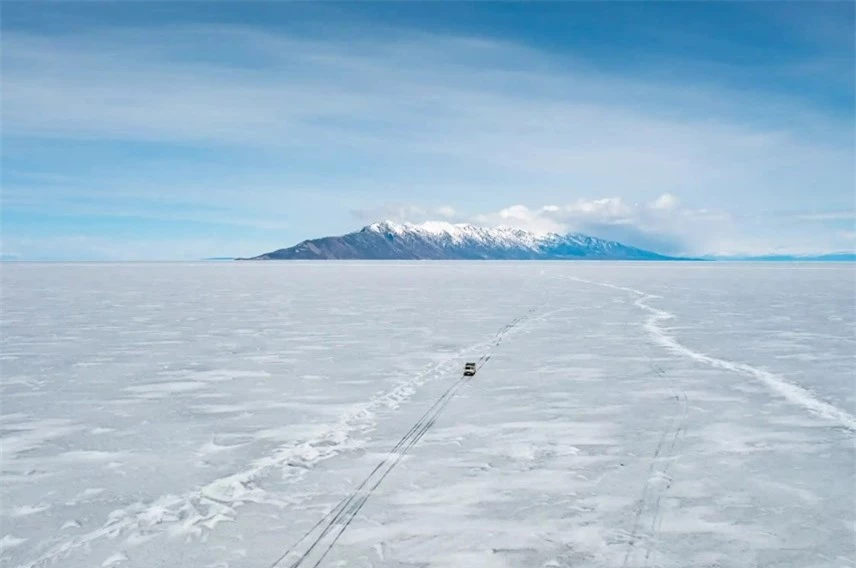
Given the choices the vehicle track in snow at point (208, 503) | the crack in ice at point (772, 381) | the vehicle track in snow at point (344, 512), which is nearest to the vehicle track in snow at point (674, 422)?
the crack in ice at point (772, 381)

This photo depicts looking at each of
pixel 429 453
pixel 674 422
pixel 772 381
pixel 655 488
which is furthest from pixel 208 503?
pixel 772 381

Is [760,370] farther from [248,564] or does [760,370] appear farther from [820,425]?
[248,564]

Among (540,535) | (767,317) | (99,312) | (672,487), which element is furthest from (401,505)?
Result: (99,312)

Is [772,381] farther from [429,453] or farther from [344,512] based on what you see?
[344,512]

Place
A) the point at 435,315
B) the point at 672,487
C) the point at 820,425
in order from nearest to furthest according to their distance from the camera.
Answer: the point at 672,487 → the point at 820,425 → the point at 435,315

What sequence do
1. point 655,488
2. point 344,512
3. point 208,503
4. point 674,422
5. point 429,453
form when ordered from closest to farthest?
point 344,512 < point 208,503 < point 655,488 < point 429,453 < point 674,422

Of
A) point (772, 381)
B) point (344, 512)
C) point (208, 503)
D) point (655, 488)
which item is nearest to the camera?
point (344, 512)

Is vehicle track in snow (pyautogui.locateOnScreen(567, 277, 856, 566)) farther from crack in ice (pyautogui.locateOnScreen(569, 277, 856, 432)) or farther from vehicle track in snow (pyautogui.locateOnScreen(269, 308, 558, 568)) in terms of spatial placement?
vehicle track in snow (pyautogui.locateOnScreen(269, 308, 558, 568))
